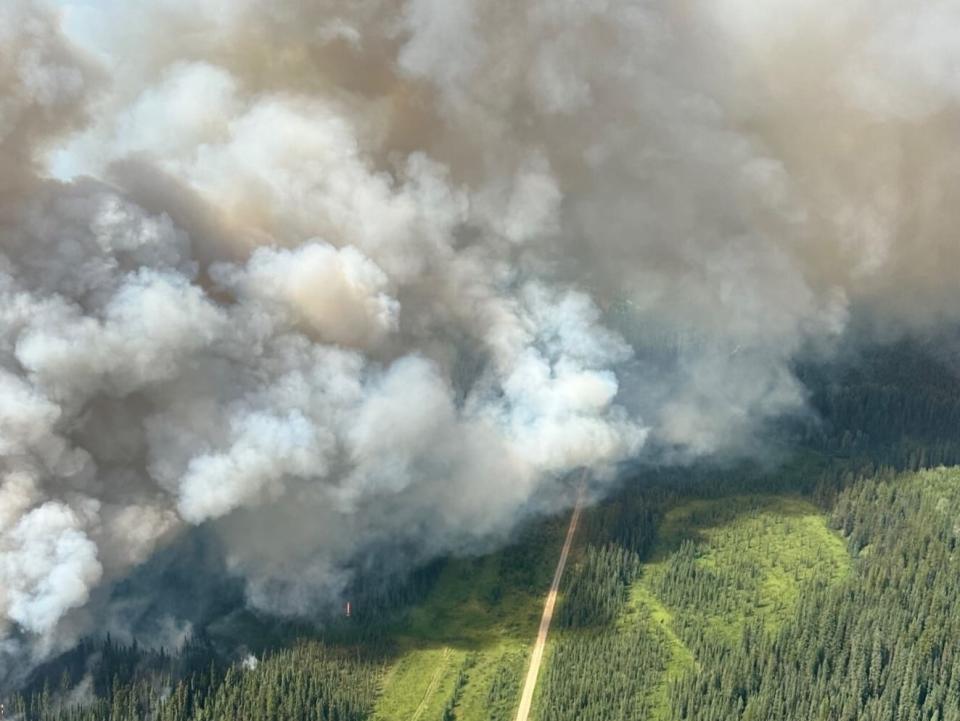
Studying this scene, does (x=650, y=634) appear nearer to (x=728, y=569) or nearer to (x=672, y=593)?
(x=672, y=593)

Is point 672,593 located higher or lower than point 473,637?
higher

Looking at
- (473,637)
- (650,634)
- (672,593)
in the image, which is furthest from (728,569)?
(473,637)

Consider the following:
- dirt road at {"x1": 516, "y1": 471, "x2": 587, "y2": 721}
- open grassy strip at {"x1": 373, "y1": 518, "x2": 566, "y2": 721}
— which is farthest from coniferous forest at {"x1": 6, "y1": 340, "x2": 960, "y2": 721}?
dirt road at {"x1": 516, "y1": 471, "x2": 587, "y2": 721}

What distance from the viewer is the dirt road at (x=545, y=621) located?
79.4 meters

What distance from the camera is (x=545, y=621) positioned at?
91688 mm

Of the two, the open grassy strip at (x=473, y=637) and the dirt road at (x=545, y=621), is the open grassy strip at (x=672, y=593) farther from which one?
the open grassy strip at (x=473, y=637)

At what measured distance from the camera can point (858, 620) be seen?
88.2 meters

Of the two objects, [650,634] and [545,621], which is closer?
[650,634]

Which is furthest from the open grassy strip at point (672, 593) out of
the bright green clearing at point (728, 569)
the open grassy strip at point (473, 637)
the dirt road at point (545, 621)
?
the open grassy strip at point (473, 637)

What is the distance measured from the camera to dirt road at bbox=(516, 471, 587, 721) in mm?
79375

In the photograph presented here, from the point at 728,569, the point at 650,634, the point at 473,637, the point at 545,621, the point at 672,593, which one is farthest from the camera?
the point at 728,569

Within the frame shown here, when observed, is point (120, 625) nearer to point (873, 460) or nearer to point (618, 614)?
point (618, 614)

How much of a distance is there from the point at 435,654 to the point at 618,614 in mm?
16514

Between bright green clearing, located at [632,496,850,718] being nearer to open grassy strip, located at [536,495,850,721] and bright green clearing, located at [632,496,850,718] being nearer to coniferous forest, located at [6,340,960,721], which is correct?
open grassy strip, located at [536,495,850,721]
